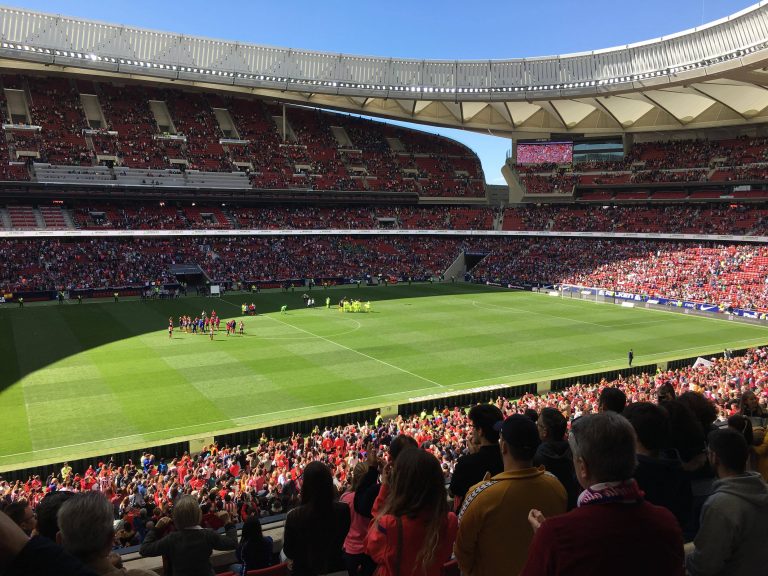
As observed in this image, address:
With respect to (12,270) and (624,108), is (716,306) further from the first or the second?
(12,270)

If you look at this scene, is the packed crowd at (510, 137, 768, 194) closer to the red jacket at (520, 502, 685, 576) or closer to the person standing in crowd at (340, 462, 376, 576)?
the person standing in crowd at (340, 462, 376, 576)

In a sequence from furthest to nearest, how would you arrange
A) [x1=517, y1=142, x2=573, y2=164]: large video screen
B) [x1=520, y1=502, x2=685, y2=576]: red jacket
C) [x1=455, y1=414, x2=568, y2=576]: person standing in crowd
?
[x1=517, y1=142, x2=573, y2=164]: large video screen < [x1=455, y1=414, x2=568, y2=576]: person standing in crowd < [x1=520, y1=502, x2=685, y2=576]: red jacket

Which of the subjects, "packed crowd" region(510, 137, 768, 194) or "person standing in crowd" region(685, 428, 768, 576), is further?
"packed crowd" region(510, 137, 768, 194)

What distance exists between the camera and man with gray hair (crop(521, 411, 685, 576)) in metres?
2.74

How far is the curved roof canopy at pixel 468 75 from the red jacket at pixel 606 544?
52079 millimetres

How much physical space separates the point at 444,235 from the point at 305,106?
25502 millimetres

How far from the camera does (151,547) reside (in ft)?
16.6

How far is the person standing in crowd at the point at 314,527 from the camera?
184 inches

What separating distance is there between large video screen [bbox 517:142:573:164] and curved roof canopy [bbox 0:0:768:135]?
197 centimetres

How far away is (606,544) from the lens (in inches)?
108

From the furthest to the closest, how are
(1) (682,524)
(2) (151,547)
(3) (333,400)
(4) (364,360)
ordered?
(4) (364,360), (3) (333,400), (2) (151,547), (1) (682,524)

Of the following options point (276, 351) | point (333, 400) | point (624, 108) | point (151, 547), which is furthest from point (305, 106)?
point (151, 547)

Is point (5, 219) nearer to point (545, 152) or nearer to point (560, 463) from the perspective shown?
point (560, 463)

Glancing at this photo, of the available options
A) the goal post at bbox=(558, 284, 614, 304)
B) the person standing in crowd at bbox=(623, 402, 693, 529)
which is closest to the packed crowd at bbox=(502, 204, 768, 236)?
the goal post at bbox=(558, 284, 614, 304)
